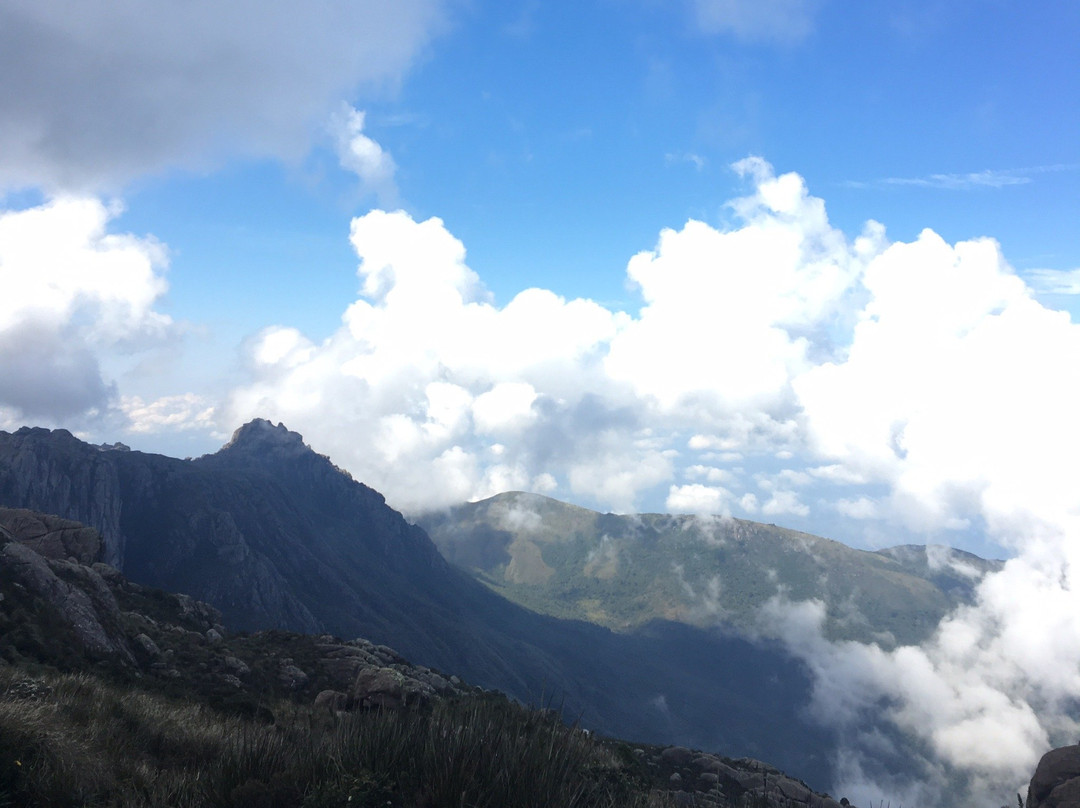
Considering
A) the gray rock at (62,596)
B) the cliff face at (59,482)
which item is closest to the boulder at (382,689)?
the gray rock at (62,596)

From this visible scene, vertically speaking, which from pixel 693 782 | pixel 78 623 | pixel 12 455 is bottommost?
pixel 693 782

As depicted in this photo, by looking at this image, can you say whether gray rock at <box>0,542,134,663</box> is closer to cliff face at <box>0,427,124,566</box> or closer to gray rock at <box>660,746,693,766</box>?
gray rock at <box>660,746,693,766</box>

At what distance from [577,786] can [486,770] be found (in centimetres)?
188

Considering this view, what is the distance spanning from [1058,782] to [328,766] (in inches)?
1222

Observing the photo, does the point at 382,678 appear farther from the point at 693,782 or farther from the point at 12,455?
the point at 12,455

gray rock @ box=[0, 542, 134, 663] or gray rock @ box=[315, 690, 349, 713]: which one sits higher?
gray rock @ box=[0, 542, 134, 663]

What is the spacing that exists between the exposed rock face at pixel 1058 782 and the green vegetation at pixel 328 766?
73.8ft

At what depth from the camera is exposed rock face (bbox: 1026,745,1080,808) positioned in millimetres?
23625

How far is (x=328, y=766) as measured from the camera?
34.3ft

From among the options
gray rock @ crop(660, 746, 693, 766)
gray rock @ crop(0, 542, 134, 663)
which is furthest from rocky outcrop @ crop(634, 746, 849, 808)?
gray rock @ crop(0, 542, 134, 663)

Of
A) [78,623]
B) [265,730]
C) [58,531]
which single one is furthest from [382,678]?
[58,531]

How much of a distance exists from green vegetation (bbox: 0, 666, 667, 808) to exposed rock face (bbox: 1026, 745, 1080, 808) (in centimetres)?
2251

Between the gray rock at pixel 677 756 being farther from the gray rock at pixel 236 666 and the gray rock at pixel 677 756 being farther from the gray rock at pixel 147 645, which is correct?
the gray rock at pixel 147 645

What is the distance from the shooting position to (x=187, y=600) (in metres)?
62.7
